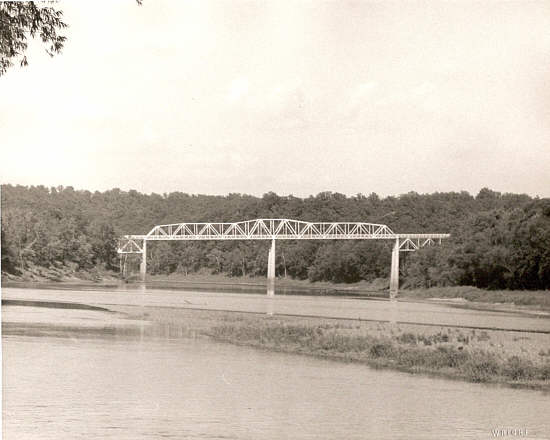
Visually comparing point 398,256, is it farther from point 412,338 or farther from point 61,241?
point 412,338

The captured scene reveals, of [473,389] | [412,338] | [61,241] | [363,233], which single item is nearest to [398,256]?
[363,233]

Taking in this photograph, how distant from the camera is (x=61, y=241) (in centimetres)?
10250

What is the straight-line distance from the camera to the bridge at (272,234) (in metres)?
94.3

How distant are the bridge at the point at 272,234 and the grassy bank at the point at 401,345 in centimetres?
4472


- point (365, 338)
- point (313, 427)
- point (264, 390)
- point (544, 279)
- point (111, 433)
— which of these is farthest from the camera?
point (544, 279)

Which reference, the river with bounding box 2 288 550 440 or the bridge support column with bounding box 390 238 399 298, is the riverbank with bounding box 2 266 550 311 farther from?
the river with bounding box 2 288 550 440

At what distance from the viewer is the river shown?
18.4m

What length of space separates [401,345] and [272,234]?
2684 inches

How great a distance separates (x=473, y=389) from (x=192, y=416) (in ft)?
27.6

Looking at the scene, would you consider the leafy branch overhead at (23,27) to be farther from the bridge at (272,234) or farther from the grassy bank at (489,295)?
the bridge at (272,234)

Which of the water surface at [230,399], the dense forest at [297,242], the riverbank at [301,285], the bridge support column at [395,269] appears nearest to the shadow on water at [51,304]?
the dense forest at [297,242]

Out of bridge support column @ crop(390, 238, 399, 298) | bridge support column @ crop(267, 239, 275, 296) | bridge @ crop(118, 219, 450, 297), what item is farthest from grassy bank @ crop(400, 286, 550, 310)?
bridge support column @ crop(267, 239, 275, 296)

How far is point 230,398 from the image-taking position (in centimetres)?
2186

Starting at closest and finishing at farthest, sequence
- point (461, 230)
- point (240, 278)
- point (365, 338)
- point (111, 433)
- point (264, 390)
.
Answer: point (111, 433), point (264, 390), point (365, 338), point (461, 230), point (240, 278)
